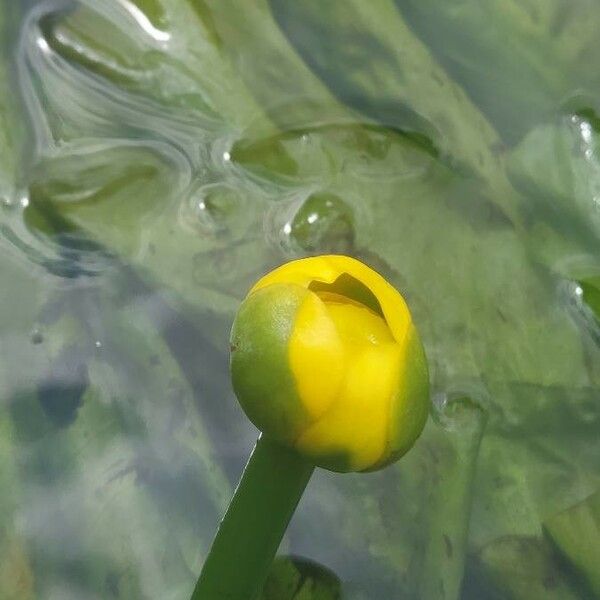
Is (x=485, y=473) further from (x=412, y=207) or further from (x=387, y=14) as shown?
(x=387, y=14)

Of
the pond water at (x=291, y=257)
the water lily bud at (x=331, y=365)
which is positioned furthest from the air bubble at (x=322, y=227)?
the water lily bud at (x=331, y=365)

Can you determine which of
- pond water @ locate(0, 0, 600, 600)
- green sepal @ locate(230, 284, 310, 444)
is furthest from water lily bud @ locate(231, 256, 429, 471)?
pond water @ locate(0, 0, 600, 600)

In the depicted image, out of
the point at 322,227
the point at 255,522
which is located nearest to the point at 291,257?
the point at 322,227

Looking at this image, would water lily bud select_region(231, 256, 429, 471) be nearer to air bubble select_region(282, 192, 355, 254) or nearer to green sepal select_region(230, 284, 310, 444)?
green sepal select_region(230, 284, 310, 444)

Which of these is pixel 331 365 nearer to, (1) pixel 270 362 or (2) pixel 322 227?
(1) pixel 270 362

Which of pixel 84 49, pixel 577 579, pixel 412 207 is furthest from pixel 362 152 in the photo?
pixel 577 579

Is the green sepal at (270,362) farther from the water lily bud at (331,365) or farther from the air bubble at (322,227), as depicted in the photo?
the air bubble at (322,227)
